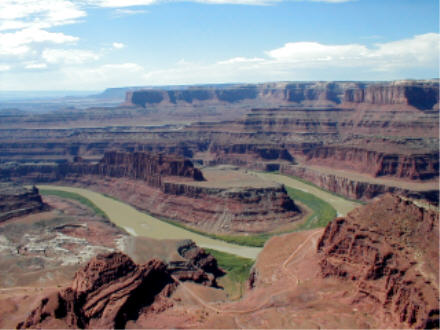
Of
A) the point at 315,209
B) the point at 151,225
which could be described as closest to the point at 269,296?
the point at 151,225

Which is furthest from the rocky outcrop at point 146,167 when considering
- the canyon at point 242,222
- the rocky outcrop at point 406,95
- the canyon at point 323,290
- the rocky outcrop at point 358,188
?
A: the rocky outcrop at point 406,95

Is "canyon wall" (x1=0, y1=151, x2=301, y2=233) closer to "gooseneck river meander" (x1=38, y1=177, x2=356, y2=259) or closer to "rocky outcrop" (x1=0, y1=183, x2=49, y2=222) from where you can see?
"gooseneck river meander" (x1=38, y1=177, x2=356, y2=259)

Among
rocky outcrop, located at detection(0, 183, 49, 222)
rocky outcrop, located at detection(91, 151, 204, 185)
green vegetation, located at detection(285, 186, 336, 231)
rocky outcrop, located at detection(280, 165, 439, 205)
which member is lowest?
green vegetation, located at detection(285, 186, 336, 231)

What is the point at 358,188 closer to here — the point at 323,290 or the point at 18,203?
the point at 323,290

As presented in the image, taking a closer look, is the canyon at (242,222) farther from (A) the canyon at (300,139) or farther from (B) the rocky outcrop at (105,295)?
(A) the canyon at (300,139)

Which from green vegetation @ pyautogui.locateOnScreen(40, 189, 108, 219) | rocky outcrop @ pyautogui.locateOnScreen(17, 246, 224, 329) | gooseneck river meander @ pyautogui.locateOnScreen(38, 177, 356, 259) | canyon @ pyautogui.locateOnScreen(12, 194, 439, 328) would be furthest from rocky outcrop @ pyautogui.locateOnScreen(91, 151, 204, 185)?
rocky outcrop @ pyautogui.locateOnScreen(17, 246, 224, 329)

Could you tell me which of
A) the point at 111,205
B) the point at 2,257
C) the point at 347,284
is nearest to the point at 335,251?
the point at 347,284
